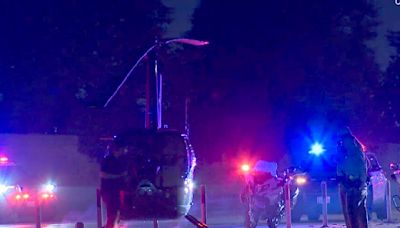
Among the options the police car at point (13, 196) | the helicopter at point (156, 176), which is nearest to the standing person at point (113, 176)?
the helicopter at point (156, 176)

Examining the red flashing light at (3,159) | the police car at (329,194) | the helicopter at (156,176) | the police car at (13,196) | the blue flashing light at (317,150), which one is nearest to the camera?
the helicopter at (156,176)

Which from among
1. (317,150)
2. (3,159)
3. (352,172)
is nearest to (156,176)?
(352,172)

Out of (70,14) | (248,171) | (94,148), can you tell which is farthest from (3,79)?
(248,171)

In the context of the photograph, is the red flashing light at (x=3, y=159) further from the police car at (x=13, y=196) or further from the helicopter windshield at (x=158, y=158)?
the helicopter windshield at (x=158, y=158)

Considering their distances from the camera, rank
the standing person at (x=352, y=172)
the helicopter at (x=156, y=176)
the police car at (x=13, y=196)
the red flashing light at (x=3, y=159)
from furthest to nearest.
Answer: the police car at (x=13, y=196), the red flashing light at (x=3, y=159), the helicopter at (x=156, y=176), the standing person at (x=352, y=172)

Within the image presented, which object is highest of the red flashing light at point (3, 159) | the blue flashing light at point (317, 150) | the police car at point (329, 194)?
the red flashing light at point (3, 159)

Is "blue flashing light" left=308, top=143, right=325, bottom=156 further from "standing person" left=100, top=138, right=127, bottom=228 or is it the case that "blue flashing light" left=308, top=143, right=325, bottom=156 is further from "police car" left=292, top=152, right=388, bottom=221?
"standing person" left=100, top=138, right=127, bottom=228

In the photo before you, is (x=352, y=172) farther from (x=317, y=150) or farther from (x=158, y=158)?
(x=317, y=150)

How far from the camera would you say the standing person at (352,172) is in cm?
1338

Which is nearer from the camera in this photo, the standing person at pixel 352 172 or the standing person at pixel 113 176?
the standing person at pixel 352 172

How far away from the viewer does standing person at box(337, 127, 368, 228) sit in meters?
13.4

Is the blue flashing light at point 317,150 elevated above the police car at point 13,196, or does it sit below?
above

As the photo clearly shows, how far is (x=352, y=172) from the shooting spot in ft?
43.9

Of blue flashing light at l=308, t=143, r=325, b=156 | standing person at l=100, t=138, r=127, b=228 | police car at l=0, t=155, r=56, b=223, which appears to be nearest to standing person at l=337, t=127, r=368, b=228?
standing person at l=100, t=138, r=127, b=228
